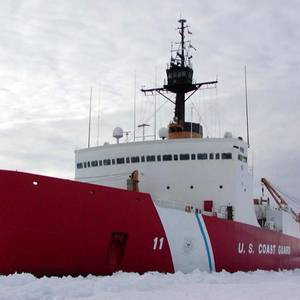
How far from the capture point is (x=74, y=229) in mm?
12773

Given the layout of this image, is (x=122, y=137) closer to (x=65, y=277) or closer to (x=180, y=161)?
(x=180, y=161)

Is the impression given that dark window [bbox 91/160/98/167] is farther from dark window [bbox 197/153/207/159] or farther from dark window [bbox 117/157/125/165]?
dark window [bbox 197/153/207/159]

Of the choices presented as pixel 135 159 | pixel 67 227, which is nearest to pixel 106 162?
pixel 135 159

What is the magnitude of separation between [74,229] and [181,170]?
7.33 metres

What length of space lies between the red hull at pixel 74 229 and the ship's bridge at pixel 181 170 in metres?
4.27

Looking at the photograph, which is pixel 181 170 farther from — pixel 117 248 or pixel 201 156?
pixel 117 248

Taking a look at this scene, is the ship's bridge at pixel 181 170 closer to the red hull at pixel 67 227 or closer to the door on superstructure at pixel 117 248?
the red hull at pixel 67 227

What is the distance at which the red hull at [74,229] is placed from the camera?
12031 millimetres

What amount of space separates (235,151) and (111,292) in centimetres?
1020

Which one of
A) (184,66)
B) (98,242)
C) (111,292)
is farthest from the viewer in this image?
(184,66)

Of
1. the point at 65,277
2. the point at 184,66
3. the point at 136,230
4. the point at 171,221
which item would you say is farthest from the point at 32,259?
the point at 184,66

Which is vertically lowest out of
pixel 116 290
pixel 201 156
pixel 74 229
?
pixel 116 290

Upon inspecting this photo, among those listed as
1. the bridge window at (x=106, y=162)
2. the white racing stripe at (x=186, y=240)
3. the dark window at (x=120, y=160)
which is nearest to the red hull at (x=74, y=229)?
the white racing stripe at (x=186, y=240)

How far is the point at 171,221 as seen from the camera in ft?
51.3
